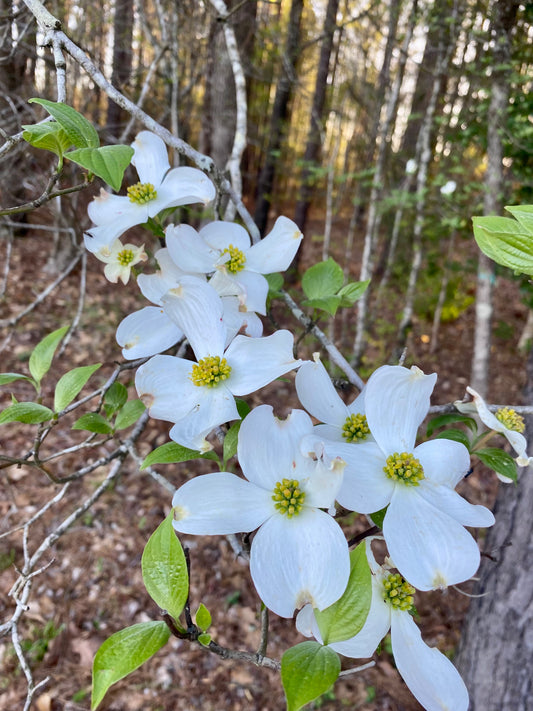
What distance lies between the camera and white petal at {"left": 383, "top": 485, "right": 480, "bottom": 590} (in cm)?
42

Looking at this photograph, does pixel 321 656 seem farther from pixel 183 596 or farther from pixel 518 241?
pixel 518 241

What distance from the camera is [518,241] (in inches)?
17.5

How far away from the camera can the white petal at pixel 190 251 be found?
0.56 meters

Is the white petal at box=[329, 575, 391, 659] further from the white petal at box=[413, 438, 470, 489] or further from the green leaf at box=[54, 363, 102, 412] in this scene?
the green leaf at box=[54, 363, 102, 412]

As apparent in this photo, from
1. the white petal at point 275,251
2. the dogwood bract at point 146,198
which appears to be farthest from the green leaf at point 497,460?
Result: the dogwood bract at point 146,198

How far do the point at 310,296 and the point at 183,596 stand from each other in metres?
0.45

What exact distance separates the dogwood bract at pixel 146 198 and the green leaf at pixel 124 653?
438 millimetres

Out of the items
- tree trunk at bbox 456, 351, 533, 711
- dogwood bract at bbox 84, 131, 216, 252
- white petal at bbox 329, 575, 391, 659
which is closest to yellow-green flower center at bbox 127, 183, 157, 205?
dogwood bract at bbox 84, 131, 216, 252

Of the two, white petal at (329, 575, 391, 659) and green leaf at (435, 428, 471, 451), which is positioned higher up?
green leaf at (435, 428, 471, 451)

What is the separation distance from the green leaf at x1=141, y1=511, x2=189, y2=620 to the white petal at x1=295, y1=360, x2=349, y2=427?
18 cm

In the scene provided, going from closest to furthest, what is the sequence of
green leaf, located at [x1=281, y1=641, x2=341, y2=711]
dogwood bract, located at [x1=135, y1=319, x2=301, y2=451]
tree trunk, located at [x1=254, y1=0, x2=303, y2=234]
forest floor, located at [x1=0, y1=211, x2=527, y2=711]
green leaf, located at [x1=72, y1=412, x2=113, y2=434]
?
green leaf, located at [x1=281, y1=641, x2=341, y2=711], dogwood bract, located at [x1=135, y1=319, x2=301, y2=451], green leaf, located at [x1=72, y1=412, x2=113, y2=434], forest floor, located at [x1=0, y1=211, x2=527, y2=711], tree trunk, located at [x1=254, y1=0, x2=303, y2=234]

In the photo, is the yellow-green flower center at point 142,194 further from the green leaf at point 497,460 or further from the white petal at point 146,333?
the green leaf at point 497,460

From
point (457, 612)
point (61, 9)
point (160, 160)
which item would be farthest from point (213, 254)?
point (61, 9)

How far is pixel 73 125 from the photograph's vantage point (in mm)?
482
